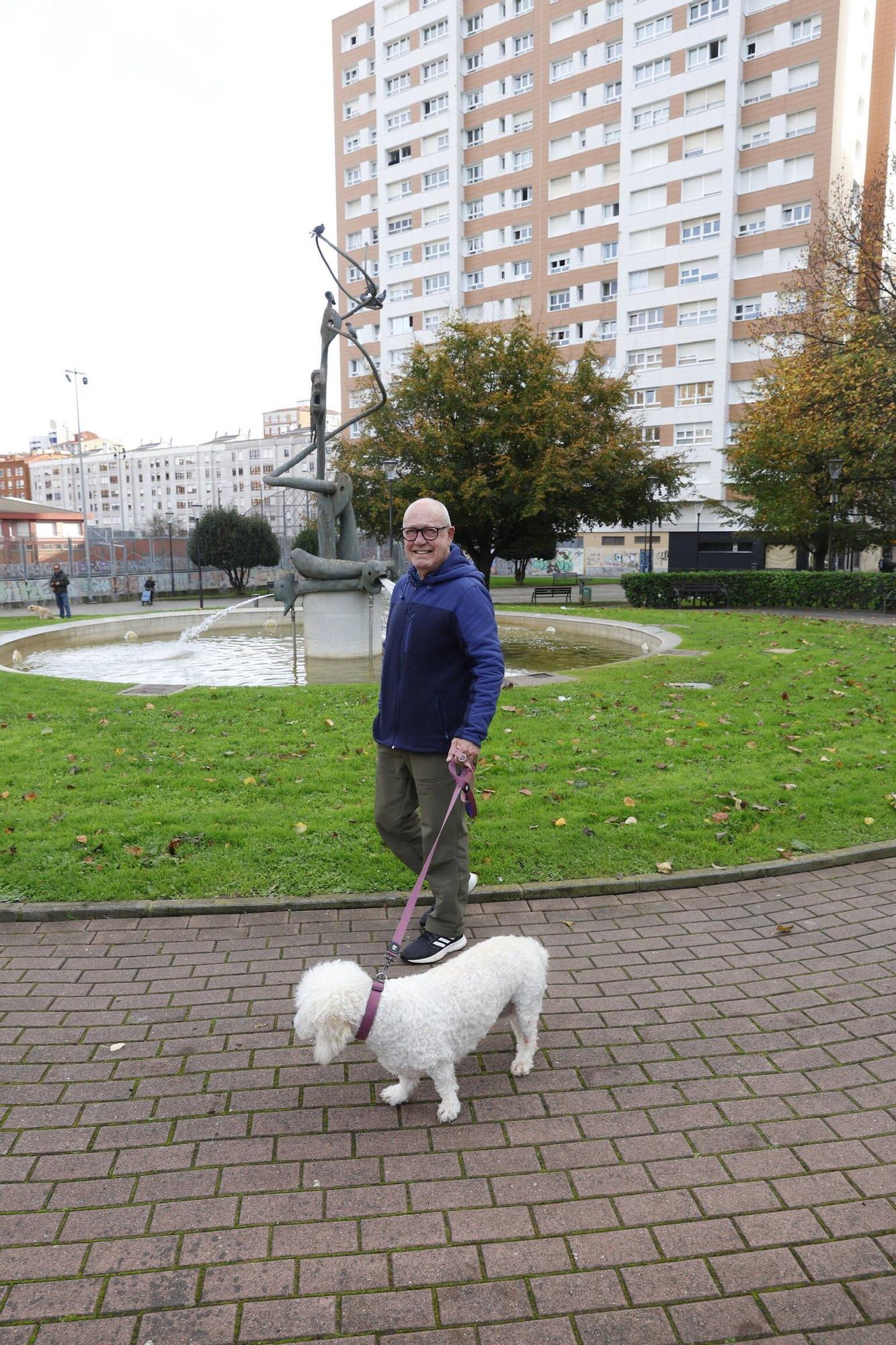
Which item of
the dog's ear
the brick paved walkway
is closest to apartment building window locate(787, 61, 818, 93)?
the brick paved walkway

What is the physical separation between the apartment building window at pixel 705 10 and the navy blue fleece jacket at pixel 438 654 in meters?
60.6

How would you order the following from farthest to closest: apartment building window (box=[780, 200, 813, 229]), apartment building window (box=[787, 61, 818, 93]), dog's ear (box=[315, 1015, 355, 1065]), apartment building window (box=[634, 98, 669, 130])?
1. apartment building window (box=[634, 98, 669, 130])
2. apartment building window (box=[780, 200, 813, 229])
3. apartment building window (box=[787, 61, 818, 93])
4. dog's ear (box=[315, 1015, 355, 1065])

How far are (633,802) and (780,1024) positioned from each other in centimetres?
289

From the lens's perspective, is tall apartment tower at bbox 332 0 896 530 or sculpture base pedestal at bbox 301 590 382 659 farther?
tall apartment tower at bbox 332 0 896 530

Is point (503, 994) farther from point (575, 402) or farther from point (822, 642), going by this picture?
point (575, 402)

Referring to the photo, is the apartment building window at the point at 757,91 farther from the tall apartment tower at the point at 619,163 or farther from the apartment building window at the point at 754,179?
the apartment building window at the point at 754,179

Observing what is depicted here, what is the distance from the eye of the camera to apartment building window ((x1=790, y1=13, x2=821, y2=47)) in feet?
158

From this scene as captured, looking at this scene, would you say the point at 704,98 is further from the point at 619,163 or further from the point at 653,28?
the point at 619,163

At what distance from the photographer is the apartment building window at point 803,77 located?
48719 mm

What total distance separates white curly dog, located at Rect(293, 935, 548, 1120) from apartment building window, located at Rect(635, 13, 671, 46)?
6367 centimetres

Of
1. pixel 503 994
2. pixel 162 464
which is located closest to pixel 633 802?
pixel 503 994

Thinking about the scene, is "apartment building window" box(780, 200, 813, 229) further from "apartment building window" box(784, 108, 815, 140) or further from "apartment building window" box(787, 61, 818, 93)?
"apartment building window" box(787, 61, 818, 93)

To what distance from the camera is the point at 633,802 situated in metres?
6.81

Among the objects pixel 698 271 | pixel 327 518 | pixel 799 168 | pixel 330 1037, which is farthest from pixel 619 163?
pixel 330 1037
